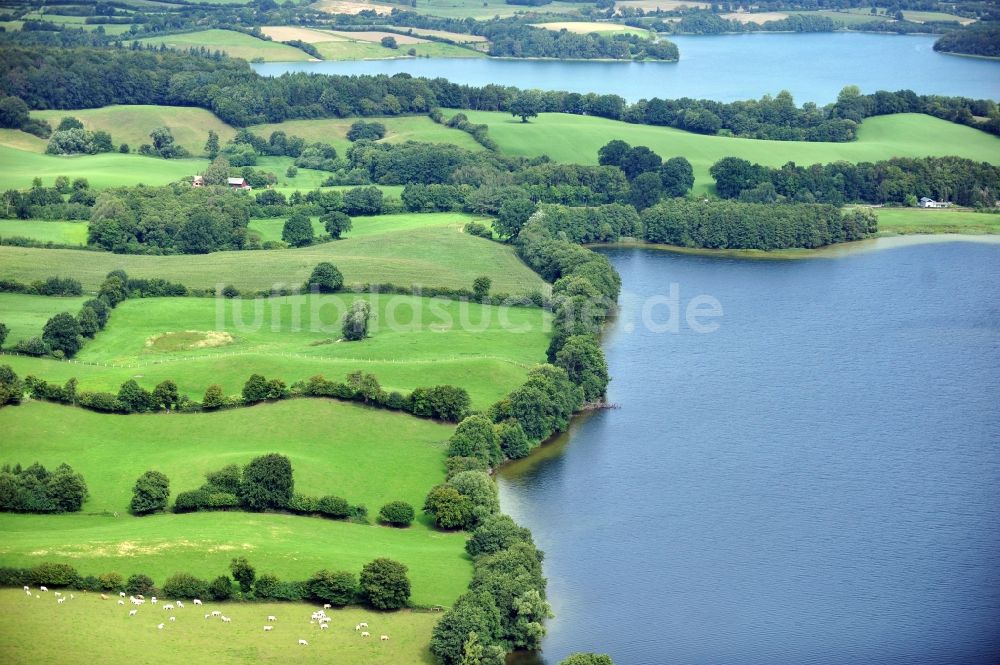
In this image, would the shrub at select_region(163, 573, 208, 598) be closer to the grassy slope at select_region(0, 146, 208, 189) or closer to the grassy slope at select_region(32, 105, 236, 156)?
the grassy slope at select_region(0, 146, 208, 189)

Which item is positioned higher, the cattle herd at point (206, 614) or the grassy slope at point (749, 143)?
the grassy slope at point (749, 143)

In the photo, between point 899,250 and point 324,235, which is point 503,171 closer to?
point 324,235

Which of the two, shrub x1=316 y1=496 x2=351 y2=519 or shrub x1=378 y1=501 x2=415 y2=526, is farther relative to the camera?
shrub x1=316 y1=496 x2=351 y2=519

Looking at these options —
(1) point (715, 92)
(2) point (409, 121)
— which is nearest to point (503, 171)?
(2) point (409, 121)

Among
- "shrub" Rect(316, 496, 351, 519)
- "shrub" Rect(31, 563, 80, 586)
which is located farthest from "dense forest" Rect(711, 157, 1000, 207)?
"shrub" Rect(31, 563, 80, 586)

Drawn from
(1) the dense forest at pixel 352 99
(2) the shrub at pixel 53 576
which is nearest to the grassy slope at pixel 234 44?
(1) the dense forest at pixel 352 99

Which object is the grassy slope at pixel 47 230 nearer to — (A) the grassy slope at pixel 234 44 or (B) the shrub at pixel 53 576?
(B) the shrub at pixel 53 576

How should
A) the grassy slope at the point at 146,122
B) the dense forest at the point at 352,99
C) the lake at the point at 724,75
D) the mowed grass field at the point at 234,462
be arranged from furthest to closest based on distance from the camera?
the lake at the point at 724,75 < the dense forest at the point at 352,99 < the grassy slope at the point at 146,122 < the mowed grass field at the point at 234,462
